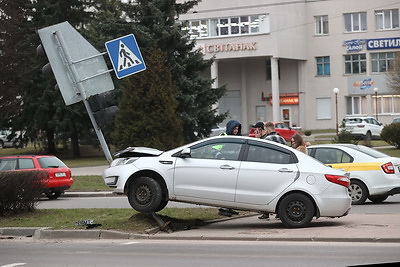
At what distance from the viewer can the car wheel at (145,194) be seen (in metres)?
13.8

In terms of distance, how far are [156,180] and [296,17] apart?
58.1 m

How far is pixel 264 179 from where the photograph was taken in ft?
44.4

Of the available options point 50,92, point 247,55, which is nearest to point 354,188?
point 50,92

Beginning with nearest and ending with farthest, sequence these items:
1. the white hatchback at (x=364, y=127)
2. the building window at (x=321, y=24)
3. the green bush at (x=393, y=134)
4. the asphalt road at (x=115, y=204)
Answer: the asphalt road at (x=115, y=204) < the green bush at (x=393, y=134) < the white hatchback at (x=364, y=127) < the building window at (x=321, y=24)

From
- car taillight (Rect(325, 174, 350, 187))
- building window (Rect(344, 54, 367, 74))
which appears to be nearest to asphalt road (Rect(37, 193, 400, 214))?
car taillight (Rect(325, 174, 350, 187))

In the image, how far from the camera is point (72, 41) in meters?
13.9

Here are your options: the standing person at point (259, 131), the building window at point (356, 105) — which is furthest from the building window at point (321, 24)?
Answer: the standing person at point (259, 131)

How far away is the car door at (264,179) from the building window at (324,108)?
59195 mm

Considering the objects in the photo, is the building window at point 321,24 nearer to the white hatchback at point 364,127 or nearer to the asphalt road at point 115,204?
the white hatchback at point 364,127

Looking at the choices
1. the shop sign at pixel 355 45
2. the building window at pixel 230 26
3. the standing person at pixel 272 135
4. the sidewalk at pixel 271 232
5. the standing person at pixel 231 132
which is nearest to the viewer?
the sidewalk at pixel 271 232

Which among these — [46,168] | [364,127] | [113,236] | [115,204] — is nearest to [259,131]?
[113,236]

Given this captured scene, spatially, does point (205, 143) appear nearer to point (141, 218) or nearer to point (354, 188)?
point (141, 218)

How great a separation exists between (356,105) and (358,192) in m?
54.8

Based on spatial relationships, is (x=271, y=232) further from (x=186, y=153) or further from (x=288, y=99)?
(x=288, y=99)
